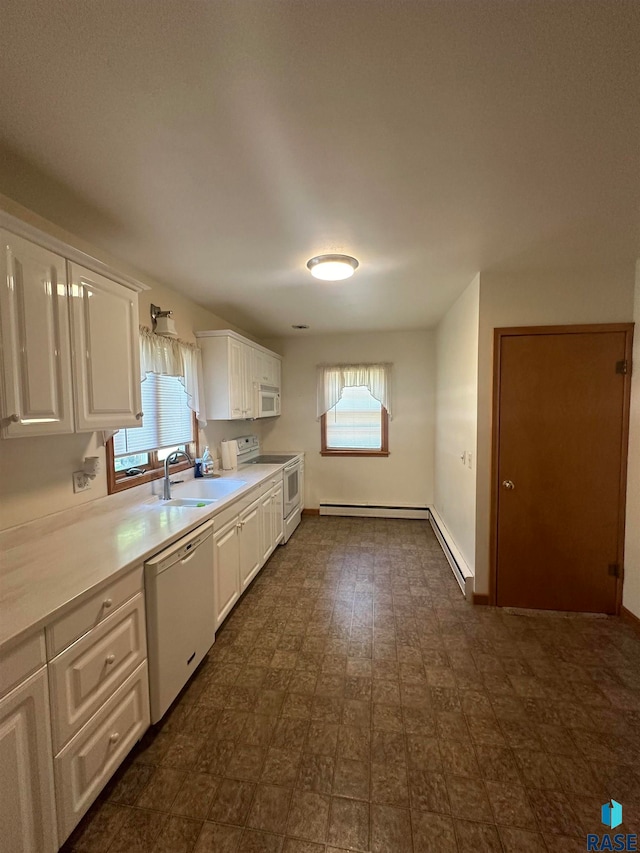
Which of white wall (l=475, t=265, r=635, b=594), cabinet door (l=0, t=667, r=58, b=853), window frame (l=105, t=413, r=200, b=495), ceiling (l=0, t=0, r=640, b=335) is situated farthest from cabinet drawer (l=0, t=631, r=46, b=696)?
white wall (l=475, t=265, r=635, b=594)

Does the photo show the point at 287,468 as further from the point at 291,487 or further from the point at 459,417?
→ the point at 459,417

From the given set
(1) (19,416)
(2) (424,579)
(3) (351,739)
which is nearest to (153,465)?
(1) (19,416)

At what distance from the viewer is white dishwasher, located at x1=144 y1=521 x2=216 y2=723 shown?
4.99 ft

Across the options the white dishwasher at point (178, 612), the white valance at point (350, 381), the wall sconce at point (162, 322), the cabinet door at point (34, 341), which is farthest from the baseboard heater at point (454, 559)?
the wall sconce at point (162, 322)

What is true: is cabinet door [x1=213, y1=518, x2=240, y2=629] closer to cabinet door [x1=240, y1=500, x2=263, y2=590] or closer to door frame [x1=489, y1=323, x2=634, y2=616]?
cabinet door [x1=240, y1=500, x2=263, y2=590]

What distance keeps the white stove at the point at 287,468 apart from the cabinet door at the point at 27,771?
270 cm

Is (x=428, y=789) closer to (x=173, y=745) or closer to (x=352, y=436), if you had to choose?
(x=173, y=745)

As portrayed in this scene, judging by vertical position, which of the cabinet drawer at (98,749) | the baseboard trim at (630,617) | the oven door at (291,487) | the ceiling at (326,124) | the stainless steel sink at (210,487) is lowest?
the baseboard trim at (630,617)

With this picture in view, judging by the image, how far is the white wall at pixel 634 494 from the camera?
7.61 feet

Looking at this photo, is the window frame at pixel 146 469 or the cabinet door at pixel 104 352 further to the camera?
the window frame at pixel 146 469

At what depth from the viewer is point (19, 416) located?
4.30ft

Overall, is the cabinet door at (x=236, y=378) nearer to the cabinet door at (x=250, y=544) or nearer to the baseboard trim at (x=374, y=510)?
the cabinet door at (x=250, y=544)

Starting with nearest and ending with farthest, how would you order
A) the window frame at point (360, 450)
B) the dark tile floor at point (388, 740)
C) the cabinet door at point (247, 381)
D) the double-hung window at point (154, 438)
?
the dark tile floor at point (388, 740) < the double-hung window at point (154, 438) < the cabinet door at point (247, 381) < the window frame at point (360, 450)

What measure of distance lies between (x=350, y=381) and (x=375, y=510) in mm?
1806
